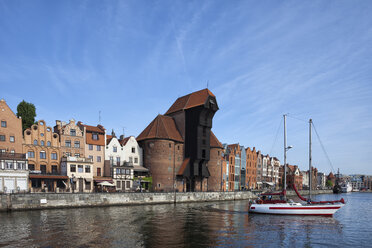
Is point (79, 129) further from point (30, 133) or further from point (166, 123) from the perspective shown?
point (166, 123)

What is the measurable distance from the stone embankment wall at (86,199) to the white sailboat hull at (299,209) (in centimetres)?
2305

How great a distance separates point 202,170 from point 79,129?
33.8m

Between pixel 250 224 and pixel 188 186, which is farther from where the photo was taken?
pixel 188 186

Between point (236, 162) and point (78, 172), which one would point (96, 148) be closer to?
point (78, 172)

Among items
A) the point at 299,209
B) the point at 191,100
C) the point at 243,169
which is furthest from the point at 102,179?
the point at 243,169

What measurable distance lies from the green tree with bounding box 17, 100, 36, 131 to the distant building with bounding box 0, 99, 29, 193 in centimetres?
1760

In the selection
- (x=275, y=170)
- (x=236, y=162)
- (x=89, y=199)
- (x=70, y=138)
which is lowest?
(x=275, y=170)

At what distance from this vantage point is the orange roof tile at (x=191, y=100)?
81.4 m

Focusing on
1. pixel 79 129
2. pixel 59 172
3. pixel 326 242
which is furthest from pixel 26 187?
pixel 326 242

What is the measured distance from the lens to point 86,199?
180ft

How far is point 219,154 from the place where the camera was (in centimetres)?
8938

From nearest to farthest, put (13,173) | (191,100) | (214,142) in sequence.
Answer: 1. (13,173)
2. (191,100)
3. (214,142)

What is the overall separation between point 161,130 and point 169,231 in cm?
4788

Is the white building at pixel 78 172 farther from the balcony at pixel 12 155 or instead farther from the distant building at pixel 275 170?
the distant building at pixel 275 170
